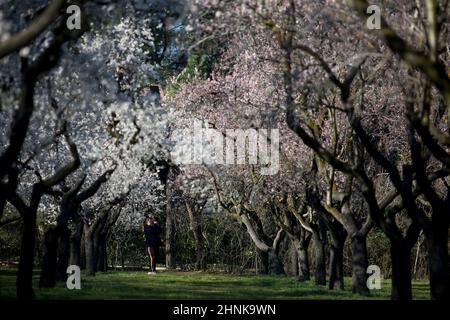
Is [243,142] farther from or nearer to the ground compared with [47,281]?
farther from the ground

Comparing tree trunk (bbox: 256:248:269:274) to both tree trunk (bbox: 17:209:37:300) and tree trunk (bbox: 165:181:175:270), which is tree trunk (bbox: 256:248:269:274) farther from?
tree trunk (bbox: 17:209:37:300)

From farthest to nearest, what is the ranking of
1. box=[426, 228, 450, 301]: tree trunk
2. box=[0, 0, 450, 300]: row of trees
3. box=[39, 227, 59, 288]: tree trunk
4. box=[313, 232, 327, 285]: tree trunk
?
box=[313, 232, 327, 285]: tree trunk < box=[39, 227, 59, 288]: tree trunk < box=[426, 228, 450, 301]: tree trunk < box=[0, 0, 450, 300]: row of trees

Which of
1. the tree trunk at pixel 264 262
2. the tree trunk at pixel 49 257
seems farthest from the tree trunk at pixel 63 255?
the tree trunk at pixel 264 262

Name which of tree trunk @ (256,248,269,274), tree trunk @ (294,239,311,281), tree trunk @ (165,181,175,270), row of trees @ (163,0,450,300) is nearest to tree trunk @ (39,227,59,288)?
row of trees @ (163,0,450,300)

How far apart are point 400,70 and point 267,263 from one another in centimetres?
2965

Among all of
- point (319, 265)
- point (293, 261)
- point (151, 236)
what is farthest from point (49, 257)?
point (293, 261)

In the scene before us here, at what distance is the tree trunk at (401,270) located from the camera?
2244 cm

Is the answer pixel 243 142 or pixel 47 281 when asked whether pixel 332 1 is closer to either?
pixel 47 281

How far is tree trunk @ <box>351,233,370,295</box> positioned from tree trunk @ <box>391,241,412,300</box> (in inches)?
168

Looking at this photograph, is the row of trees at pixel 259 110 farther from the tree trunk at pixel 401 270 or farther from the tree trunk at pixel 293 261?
the tree trunk at pixel 293 261

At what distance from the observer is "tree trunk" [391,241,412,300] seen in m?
22.4
